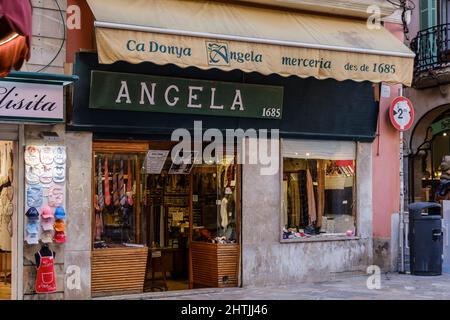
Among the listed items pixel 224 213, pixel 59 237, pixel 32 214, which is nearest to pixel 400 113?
pixel 224 213

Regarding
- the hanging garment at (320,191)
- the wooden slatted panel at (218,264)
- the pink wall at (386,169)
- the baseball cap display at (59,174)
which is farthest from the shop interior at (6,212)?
the pink wall at (386,169)

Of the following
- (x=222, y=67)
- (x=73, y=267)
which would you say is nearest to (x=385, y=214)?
(x=222, y=67)

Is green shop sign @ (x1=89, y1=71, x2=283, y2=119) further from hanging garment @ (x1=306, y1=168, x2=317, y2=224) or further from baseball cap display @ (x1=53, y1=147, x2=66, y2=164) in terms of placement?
hanging garment @ (x1=306, y1=168, x2=317, y2=224)

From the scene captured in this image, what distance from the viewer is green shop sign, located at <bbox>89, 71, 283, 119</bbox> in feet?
33.1

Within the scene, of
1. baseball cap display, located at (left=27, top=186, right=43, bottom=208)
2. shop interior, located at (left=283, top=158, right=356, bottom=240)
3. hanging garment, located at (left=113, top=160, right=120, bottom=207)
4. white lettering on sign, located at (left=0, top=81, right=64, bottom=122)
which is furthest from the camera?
shop interior, located at (left=283, top=158, right=356, bottom=240)

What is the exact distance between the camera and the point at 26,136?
9.60 metres

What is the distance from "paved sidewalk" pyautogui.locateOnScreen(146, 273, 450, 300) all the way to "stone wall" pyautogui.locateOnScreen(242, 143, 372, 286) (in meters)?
0.20

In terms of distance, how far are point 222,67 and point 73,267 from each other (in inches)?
143

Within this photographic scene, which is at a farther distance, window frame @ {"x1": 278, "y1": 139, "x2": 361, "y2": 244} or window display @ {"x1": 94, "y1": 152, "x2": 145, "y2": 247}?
window frame @ {"x1": 278, "y1": 139, "x2": 361, "y2": 244}

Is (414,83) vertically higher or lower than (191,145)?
higher

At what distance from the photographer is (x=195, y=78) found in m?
10.8

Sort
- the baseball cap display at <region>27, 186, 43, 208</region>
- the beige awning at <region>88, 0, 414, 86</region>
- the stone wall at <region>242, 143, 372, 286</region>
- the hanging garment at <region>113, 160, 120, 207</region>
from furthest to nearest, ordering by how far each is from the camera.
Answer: the stone wall at <region>242, 143, 372, 286</region>, the hanging garment at <region>113, 160, 120, 207</region>, the baseball cap display at <region>27, 186, 43, 208</region>, the beige awning at <region>88, 0, 414, 86</region>

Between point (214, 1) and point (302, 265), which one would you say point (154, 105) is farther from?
point (302, 265)

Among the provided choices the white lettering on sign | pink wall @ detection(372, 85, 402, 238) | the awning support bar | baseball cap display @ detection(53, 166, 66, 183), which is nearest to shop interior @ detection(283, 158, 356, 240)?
pink wall @ detection(372, 85, 402, 238)
